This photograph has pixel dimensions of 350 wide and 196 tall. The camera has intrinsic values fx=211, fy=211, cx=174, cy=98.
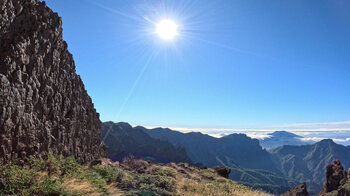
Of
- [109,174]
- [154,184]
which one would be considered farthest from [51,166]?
[154,184]

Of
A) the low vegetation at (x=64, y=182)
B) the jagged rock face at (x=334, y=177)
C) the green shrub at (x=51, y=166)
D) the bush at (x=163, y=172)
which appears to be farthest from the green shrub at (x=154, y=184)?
the jagged rock face at (x=334, y=177)

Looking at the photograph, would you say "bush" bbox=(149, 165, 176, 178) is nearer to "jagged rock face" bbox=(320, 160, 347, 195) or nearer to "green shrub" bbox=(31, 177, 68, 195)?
"green shrub" bbox=(31, 177, 68, 195)

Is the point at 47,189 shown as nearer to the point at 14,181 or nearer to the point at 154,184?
the point at 14,181

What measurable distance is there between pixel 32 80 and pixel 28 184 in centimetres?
546

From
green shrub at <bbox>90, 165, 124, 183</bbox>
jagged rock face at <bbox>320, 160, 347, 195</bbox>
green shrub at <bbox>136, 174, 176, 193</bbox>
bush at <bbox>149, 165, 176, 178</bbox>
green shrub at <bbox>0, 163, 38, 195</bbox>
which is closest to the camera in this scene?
green shrub at <bbox>0, 163, 38, 195</bbox>

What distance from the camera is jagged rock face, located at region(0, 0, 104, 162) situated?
9.59 metres

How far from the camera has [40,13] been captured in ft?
40.6

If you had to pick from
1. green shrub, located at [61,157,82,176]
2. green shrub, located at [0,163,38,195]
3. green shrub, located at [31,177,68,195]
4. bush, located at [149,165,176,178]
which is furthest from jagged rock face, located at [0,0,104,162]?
bush, located at [149,165,176,178]

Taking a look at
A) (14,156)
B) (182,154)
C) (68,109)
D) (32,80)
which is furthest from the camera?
(182,154)

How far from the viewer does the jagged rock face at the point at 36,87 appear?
9594 millimetres

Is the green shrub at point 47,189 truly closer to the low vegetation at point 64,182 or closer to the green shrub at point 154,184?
the low vegetation at point 64,182

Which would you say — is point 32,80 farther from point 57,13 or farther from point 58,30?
point 57,13

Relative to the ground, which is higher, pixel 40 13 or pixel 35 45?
pixel 40 13

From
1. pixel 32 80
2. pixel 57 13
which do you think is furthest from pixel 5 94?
pixel 57 13
